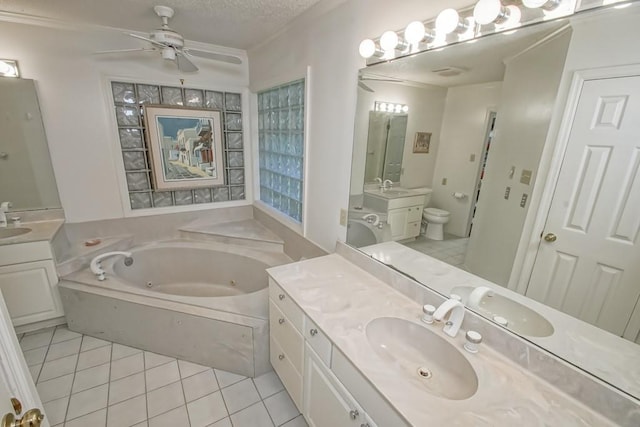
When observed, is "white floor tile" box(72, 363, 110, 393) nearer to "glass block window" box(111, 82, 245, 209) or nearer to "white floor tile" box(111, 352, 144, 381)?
"white floor tile" box(111, 352, 144, 381)

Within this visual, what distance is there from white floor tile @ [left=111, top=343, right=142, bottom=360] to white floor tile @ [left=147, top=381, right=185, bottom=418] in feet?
1.49

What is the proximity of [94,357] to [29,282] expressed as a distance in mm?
753

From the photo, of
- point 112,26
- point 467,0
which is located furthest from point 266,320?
point 112,26

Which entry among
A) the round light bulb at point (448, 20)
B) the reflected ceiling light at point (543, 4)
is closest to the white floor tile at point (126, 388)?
the round light bulb at point (448, 20)

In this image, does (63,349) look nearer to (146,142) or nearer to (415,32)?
(146,142)

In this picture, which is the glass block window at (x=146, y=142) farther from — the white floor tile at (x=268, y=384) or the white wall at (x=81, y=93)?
the white floor tile at (x=268, y=384)

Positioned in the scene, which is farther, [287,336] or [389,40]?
[287,336]

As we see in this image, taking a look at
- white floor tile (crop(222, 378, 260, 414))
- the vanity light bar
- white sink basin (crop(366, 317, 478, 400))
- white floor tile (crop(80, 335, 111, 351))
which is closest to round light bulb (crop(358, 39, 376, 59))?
the vanity light bar

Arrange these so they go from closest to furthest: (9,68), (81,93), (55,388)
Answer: (55,388) → (9,68) → (81,93)

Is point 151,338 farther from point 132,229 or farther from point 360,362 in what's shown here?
point 360,362

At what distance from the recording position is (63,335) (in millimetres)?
2133

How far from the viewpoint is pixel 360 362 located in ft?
3.06

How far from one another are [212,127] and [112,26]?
1.06m

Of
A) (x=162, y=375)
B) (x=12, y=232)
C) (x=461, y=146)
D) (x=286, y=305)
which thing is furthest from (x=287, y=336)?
(x=12, y=232)
